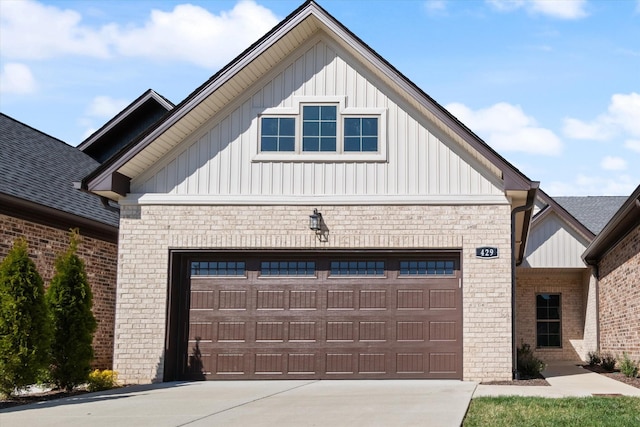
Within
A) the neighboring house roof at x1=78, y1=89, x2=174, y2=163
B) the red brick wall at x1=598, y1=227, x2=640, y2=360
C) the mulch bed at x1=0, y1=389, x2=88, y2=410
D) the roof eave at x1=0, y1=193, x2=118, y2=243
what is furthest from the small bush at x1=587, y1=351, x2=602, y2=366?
the mulch bed at x1=0, y1=389, x2=88, y2=410

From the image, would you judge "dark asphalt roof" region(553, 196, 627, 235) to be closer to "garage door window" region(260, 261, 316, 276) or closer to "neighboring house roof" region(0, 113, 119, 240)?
"garage door window" region(260, 261, 316, 276)

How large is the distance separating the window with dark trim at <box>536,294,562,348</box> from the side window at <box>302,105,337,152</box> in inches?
539

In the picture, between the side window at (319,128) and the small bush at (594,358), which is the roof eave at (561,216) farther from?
the side window at (319,128)

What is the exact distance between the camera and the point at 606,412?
9.71 m

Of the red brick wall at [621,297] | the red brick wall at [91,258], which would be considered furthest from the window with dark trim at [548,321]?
the red brick wall at [91,258]

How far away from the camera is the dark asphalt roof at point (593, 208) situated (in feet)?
91.0

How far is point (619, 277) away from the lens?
1880cm

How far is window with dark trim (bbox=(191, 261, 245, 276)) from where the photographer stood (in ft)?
49.2

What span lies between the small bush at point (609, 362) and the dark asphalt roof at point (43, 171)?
38.7 feet

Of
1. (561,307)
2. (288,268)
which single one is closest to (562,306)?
(561,307)

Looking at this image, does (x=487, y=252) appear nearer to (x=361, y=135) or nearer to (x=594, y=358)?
(x=361, y=135)

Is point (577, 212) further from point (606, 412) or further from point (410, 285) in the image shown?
point (606, 412)

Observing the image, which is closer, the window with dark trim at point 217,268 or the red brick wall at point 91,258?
the window with dark trim at point 217,268

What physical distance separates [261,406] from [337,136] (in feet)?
20.2
